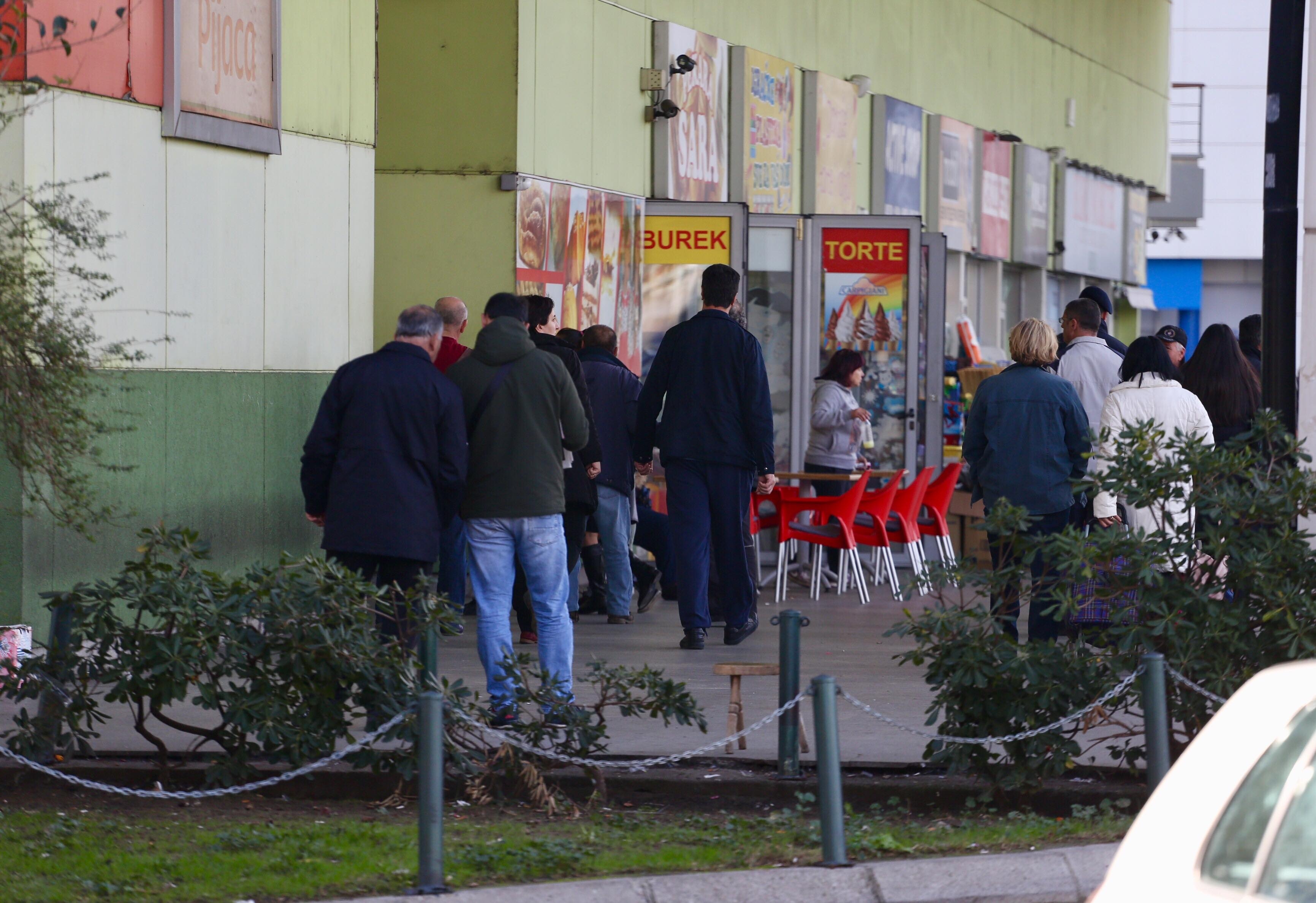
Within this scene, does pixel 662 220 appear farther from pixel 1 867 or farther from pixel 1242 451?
pixel 1 867

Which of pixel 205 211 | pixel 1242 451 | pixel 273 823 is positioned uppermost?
pixel 205 211

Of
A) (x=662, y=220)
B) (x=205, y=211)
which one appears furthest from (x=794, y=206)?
(x=205, y=211)

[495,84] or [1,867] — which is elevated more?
[495,84]

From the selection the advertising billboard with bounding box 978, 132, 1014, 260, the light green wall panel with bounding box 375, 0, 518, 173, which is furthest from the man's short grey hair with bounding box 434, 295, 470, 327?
the advertising billboard with bounding box 978, 132, 1014, 260

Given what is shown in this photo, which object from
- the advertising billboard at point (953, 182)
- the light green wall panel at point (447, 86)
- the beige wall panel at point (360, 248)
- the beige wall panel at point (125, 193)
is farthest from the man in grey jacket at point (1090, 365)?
the advertising billboard at point (953, 182)

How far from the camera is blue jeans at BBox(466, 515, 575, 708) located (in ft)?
25.3

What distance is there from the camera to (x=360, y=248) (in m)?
11.7

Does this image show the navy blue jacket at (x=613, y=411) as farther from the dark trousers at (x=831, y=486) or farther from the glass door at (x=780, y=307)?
the glass door at (x=780, y=307)

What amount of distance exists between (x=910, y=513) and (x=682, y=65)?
15.0 ft

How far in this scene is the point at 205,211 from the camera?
1021cm

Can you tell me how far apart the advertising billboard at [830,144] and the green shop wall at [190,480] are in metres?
8.77

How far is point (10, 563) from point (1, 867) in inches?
138

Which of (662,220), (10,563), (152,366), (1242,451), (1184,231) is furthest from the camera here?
(1184,231)

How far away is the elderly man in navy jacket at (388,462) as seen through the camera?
7.55 m
